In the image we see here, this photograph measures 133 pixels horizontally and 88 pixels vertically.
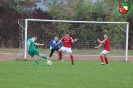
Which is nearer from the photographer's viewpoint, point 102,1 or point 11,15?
point 11,15

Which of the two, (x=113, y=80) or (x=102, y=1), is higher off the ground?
(x=102, y=1)

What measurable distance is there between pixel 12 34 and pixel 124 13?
13649 millimetres

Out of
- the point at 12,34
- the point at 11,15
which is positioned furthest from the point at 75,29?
the point at 11,15

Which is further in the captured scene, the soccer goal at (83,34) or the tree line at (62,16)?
the tree line at (62,16)

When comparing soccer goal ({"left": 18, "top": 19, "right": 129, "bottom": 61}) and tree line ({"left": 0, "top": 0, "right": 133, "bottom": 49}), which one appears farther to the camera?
tree line ({"left": 0, "top": 0, "right": 133, "bottom": 49})

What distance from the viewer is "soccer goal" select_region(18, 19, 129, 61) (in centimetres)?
2941

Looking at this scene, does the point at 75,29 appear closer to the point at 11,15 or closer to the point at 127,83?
the point at 11,15

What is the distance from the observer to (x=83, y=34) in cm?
3017

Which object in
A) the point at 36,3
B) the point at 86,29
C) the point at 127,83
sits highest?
the point at 36,3

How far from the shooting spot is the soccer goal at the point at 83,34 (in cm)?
2941

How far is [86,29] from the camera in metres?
30.5

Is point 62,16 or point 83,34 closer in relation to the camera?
point 83,34

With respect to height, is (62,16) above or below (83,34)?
above

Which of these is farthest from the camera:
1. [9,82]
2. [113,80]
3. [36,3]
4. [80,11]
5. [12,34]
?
[36,3]
